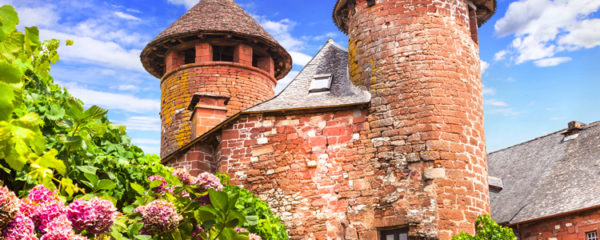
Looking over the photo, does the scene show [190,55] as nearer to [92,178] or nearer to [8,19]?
[92,178]

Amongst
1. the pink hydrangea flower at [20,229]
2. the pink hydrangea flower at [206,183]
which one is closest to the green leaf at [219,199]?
the pink hydrangea flower at [206,183]

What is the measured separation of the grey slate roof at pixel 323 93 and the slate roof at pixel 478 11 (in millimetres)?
876

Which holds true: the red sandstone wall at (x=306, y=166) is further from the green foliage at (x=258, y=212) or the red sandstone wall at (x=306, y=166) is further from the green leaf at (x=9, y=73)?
the green leaf at (x=9, y=73)

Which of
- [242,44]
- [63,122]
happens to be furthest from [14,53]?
[242,44]

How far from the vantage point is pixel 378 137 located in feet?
39.4

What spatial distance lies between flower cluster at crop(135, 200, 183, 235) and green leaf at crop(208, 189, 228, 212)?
1.09ft

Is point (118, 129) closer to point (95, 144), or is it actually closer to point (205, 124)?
point (95, 144)

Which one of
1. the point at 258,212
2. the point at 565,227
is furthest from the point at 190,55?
the point at 565,227

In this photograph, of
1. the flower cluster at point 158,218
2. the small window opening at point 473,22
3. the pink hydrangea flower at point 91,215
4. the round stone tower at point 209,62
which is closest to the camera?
the pink hydrangea flower at point 91,215

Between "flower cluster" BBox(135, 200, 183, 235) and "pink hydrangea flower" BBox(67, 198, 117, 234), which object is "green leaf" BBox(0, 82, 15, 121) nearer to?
"pink hydrangea flower" BBox(67, 198, 117, 234)

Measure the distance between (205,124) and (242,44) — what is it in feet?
13.9

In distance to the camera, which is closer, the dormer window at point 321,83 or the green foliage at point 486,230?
the green foliage at point 486,230

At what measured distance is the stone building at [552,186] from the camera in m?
18.8

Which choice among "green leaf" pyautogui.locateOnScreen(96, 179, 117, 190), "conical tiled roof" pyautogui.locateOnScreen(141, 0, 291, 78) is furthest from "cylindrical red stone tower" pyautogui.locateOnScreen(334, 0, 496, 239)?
"green leaf" pyautogui.locateOnScreen(96, 179, 117, 190)
